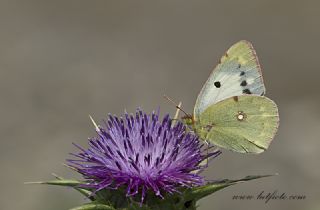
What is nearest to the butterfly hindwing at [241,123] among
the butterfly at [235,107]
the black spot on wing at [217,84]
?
the butterfly at [235,107]

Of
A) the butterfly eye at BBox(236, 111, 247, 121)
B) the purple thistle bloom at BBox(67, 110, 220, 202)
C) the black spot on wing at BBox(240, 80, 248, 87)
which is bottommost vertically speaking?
the purple thistle bloom at BBox(67, 110, 220, 202)

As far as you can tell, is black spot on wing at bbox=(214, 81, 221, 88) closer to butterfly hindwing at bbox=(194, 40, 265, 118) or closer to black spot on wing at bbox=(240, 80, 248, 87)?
butterfly hindwing at bbox=(194, 40, 265, 118)

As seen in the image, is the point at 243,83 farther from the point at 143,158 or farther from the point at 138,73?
the point at 138,73

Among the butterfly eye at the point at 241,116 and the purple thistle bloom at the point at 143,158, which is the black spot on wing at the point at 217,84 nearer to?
the butterfly eye at the point at 241,116

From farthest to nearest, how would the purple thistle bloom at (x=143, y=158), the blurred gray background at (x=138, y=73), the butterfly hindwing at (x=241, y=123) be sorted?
1. the blurred gray background at (x=138, y=73)
2. the butterfly hindwing at (x=241, y=123)
3. the purple thistle bloom at (x=143, y=158)

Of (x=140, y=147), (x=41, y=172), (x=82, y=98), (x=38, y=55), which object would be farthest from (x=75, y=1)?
(x=140, y=147)

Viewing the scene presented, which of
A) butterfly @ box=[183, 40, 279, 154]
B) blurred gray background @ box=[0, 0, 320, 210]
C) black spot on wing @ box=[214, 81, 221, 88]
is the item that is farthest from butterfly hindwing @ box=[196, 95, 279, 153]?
blurred gray background @ box=[0, 0, 320, 210]

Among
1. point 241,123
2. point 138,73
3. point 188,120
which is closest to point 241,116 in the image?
point 241,123
